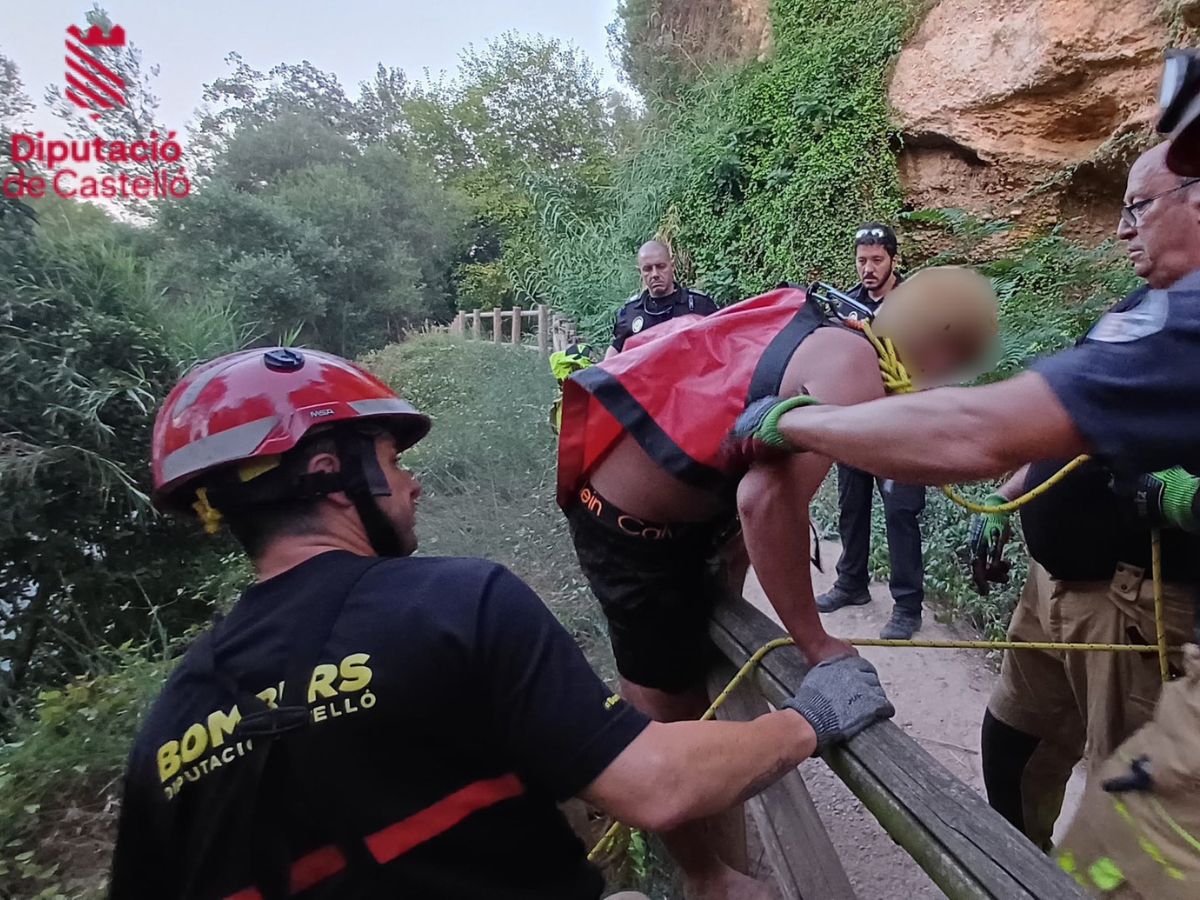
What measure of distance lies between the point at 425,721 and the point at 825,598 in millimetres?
3562

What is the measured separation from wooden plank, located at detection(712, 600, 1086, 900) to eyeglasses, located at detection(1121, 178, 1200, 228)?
1.16 metres

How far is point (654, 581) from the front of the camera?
200cm

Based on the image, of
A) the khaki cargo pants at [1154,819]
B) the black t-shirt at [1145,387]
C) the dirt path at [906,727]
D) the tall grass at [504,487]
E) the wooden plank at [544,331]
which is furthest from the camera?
the wooden plank at [544,331]

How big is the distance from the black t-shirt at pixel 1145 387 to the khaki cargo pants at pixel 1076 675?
3.13 feet

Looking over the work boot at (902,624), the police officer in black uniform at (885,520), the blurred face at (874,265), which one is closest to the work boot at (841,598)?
the police officer in black uniform at (885,520)

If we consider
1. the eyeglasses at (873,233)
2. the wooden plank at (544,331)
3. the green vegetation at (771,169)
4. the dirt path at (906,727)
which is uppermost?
the green vegetation at (771,169)

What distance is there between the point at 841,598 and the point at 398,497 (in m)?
3.45

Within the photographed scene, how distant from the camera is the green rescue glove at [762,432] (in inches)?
56.3

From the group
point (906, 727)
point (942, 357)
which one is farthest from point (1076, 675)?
point (906, 727)

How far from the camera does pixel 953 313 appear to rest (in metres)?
1.69

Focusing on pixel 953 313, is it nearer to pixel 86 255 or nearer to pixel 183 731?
pixel 183 731

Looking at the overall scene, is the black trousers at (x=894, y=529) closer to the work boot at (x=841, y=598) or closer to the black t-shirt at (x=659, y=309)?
the work boot at (x=841, y=598)

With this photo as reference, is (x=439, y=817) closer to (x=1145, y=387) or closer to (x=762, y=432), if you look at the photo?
(x=762, y=432)

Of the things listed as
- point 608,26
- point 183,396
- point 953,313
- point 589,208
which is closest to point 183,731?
point 183,396
